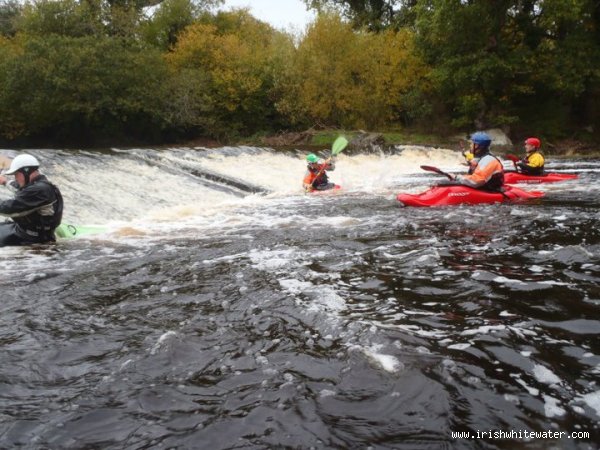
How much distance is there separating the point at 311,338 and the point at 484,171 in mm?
5721

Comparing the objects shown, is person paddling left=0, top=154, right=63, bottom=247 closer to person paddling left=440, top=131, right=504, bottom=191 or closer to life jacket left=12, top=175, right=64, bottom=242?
life jacket left=12, top=175, right=64, bottom=242

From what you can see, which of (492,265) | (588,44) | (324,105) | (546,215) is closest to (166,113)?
(324,105)

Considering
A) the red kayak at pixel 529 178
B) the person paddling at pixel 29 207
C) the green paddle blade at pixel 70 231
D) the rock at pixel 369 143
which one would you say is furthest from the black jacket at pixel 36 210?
the rock at pixel 369 143

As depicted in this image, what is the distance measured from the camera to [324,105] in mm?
25734

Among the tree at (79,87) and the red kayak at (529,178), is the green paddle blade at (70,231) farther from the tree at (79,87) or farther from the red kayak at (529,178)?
the tree at (79,87)

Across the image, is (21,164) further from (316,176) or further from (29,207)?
(316,176)

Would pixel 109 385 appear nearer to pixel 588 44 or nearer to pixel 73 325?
pixel 73 325

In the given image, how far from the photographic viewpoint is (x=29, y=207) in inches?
222

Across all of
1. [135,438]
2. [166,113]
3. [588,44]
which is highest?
[588,44]

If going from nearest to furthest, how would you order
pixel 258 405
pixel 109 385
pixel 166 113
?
1. pixel 258 405
2. pixel 109 385
3. pixel 166 113

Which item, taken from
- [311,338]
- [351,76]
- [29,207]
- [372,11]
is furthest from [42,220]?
[372,11]

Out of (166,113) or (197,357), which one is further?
(166,113)

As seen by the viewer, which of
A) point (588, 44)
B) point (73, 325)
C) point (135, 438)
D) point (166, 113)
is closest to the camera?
point (135, 438)

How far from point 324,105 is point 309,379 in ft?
79.4
